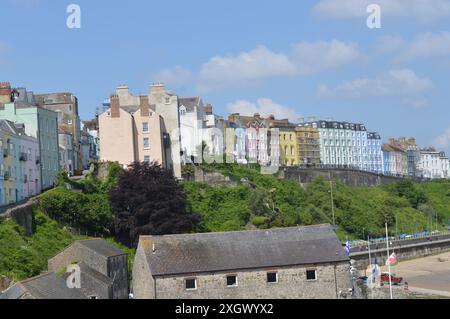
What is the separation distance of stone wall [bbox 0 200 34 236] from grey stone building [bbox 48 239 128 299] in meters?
5.69

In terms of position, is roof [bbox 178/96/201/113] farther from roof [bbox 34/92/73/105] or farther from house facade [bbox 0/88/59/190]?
house facade [bbox 0/88/59/190]

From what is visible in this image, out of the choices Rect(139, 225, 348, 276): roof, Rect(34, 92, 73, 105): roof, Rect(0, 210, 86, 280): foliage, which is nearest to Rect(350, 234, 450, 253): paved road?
Rect(139, 225, 348, 276): roof

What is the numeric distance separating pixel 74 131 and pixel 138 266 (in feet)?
130

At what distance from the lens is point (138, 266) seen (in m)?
36.4

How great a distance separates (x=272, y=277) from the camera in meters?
36.1

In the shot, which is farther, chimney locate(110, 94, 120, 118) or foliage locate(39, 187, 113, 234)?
chimney locate(110, 94, 120, 118)

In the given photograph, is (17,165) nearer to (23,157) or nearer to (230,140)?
(23,157)

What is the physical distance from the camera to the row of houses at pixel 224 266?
34.7 meters

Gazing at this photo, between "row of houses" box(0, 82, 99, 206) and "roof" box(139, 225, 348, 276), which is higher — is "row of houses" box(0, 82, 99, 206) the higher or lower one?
the higher one

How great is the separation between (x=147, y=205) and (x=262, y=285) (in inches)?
539

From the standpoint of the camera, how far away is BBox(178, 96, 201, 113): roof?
245 ft

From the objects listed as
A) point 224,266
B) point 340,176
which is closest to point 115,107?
point 224,266
